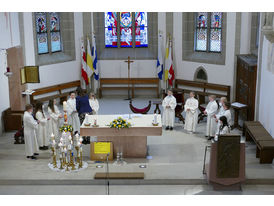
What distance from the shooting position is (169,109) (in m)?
14.7

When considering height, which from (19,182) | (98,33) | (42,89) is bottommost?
(19,182)

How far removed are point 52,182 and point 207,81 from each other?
375 inches

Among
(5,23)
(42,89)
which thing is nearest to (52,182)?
(5,23)

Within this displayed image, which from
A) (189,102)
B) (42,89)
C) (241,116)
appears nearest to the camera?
(189,102)

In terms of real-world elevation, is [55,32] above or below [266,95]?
above

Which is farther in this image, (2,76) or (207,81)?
(207,81)

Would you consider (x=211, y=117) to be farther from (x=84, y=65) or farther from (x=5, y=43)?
(x=84, y=65)

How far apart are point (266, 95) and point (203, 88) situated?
5.48 metres

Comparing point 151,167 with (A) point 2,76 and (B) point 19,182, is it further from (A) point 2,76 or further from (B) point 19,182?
(A) point 2,76

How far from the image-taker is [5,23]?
14773 millimetres

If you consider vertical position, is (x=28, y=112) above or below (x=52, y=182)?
above

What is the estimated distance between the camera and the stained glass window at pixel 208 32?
59.1ft

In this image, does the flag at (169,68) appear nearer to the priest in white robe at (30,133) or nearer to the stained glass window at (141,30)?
the stained glass window at (141,30)

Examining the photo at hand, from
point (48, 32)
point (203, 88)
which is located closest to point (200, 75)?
point (203, 88)
